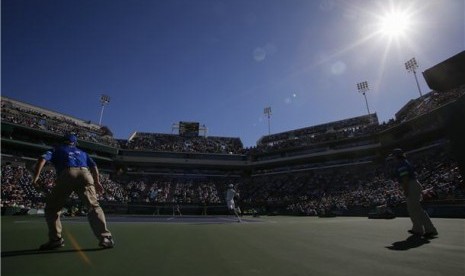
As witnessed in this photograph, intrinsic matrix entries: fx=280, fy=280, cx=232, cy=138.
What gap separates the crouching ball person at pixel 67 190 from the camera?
4.71 meters

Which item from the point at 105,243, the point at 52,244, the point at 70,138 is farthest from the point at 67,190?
the point at 105,243

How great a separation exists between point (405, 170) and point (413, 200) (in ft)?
2.20

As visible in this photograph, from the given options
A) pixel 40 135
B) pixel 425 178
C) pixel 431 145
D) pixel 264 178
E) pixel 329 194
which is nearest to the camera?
pixel 425 178

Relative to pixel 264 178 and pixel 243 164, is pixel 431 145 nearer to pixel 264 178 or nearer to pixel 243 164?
pixel 264 178

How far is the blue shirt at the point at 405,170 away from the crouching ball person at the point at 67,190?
622 centimetres

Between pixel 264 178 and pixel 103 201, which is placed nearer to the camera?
pixel 103 201

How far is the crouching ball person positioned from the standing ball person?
6.21m

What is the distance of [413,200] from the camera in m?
6.20

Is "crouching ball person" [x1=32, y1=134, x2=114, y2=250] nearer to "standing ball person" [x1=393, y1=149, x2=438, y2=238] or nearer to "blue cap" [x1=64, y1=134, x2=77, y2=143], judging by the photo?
"blue cap" [x1=64, y1=134, x2=77, y2=143]

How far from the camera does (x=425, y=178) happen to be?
3381 cm

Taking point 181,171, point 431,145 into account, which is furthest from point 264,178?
point 431,145

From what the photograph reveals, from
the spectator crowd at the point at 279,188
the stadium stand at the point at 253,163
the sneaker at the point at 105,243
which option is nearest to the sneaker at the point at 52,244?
the sneaker at the point at 105,243

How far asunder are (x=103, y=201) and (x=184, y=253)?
42671 mm

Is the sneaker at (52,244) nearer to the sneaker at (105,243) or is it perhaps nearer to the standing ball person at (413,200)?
the sneaker at (105,243)
